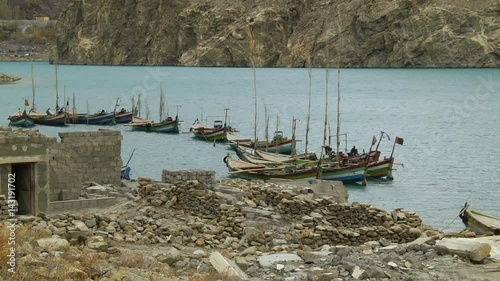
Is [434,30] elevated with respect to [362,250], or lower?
elevated

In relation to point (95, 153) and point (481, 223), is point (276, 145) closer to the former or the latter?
point (95, 153)

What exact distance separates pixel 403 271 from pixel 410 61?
146942mm

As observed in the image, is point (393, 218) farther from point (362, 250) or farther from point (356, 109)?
point (356, 109)

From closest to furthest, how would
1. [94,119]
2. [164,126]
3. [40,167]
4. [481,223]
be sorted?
[40,167] < [481,223] < [164,126] < [94,119]

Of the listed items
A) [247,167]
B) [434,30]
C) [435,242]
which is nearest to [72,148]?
[435,242]

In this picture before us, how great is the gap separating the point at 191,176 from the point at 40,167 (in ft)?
10.6

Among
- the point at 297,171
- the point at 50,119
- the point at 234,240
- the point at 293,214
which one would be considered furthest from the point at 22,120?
the point at 234,240

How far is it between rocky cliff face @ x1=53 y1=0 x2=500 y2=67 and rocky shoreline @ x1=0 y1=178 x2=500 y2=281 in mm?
124469

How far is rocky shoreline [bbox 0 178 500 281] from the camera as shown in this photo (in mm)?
13141

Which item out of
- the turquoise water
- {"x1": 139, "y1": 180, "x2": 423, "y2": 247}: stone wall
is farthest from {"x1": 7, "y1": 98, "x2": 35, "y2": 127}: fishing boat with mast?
{"x1": 139, "y1": 180, "x2": 423, "y2": 247}: stone wall

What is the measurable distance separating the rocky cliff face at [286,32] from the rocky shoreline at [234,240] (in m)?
124

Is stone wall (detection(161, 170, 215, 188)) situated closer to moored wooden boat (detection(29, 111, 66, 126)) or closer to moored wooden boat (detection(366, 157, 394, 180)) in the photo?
moored wooden boat (detection(366, 157, 394, 180))

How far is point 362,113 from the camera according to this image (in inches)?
3433

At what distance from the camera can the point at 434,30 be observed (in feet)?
493
